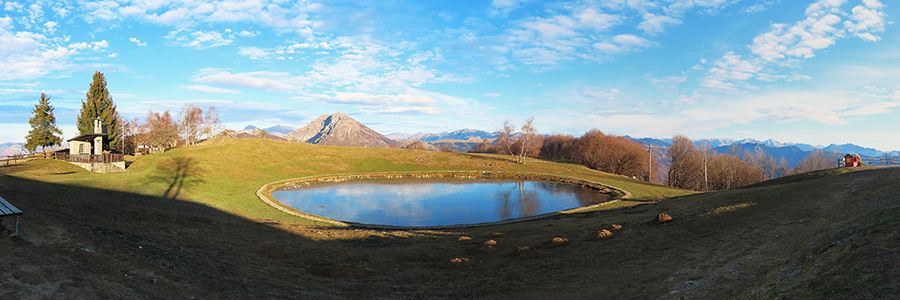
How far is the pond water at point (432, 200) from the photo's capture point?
32.5 m

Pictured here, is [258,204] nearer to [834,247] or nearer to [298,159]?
[834,247]

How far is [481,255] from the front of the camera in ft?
55.5

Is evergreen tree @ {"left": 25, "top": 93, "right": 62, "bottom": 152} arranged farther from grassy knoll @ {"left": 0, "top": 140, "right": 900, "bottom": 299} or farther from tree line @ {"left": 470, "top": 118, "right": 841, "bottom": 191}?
tree line @ {"left": 470, "top": 118, "right": 841, "bottom": 191}

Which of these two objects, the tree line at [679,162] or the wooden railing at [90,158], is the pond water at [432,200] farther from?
the tree line at [679,162]

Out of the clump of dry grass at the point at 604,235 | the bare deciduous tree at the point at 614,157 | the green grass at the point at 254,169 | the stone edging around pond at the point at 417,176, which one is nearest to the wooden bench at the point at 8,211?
the green grass at the point at 254,169

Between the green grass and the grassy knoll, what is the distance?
8.46m

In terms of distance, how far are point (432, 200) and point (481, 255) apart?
24.8 m

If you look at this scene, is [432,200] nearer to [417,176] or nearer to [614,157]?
[417,176]

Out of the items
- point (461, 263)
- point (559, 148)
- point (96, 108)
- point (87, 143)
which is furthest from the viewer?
point (559, 148)

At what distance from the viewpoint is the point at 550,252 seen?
15969 mm

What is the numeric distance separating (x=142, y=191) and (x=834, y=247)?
40.1 metres

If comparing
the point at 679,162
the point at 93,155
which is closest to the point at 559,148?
the point at 679,162

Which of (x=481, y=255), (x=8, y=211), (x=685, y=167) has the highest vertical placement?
(x=8, y=211)

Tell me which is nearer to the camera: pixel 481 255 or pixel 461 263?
pixel 461 263
